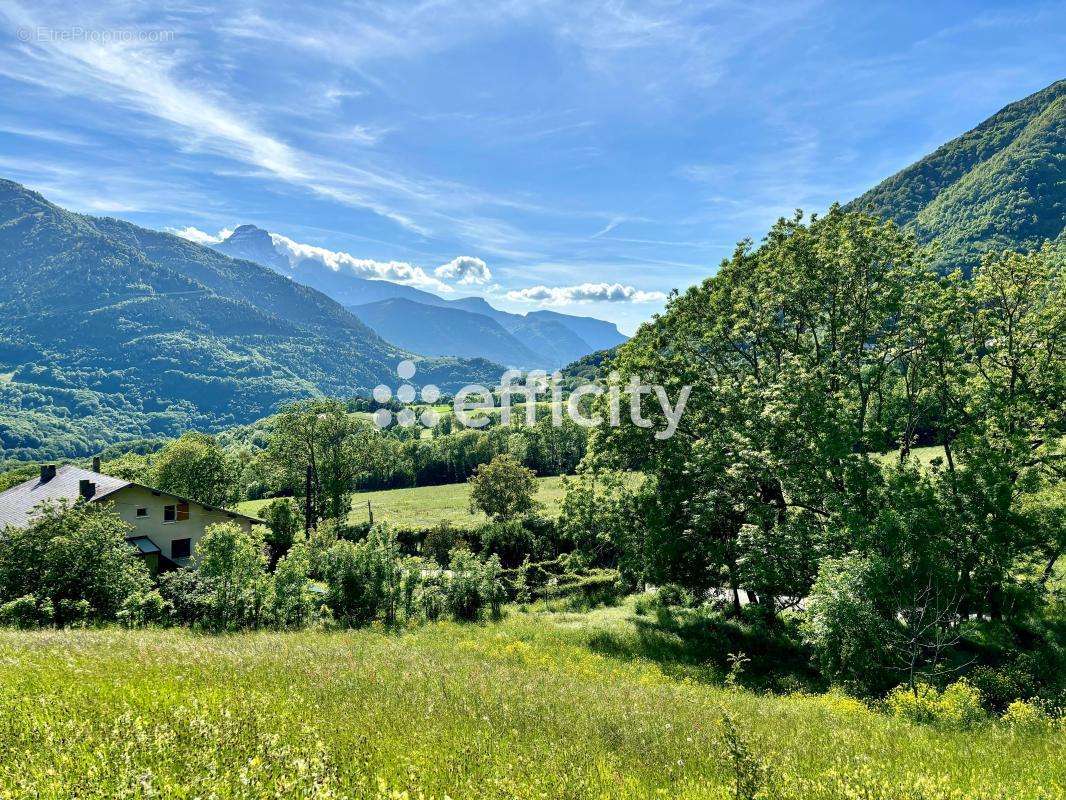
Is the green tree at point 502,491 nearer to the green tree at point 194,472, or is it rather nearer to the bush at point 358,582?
the bush at point 358,582

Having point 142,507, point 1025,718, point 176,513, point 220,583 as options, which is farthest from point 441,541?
point 1025,718

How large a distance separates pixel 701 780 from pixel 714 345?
21.4 m

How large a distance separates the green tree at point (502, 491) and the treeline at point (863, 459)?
32.5 metres

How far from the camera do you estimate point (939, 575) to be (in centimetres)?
1595

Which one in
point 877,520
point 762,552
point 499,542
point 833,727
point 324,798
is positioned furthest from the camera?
point 499,542

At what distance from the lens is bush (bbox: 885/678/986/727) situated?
1067 centimetres

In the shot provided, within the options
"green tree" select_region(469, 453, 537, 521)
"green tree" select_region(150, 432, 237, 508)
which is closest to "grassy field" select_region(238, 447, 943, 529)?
"green tree" select_region(469, 453, 537, 521)

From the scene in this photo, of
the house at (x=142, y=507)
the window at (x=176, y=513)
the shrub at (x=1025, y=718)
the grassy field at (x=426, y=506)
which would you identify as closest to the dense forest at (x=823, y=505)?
the shrub at (x=1025, y=718)

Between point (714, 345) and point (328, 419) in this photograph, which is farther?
point (328, 419)

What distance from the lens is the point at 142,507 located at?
154 ft

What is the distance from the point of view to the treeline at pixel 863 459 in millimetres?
15969

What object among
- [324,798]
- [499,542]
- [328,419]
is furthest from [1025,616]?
[328,419]

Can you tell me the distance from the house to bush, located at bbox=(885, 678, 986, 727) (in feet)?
155

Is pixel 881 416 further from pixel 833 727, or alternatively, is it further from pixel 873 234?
Answer: pixel 833 727
